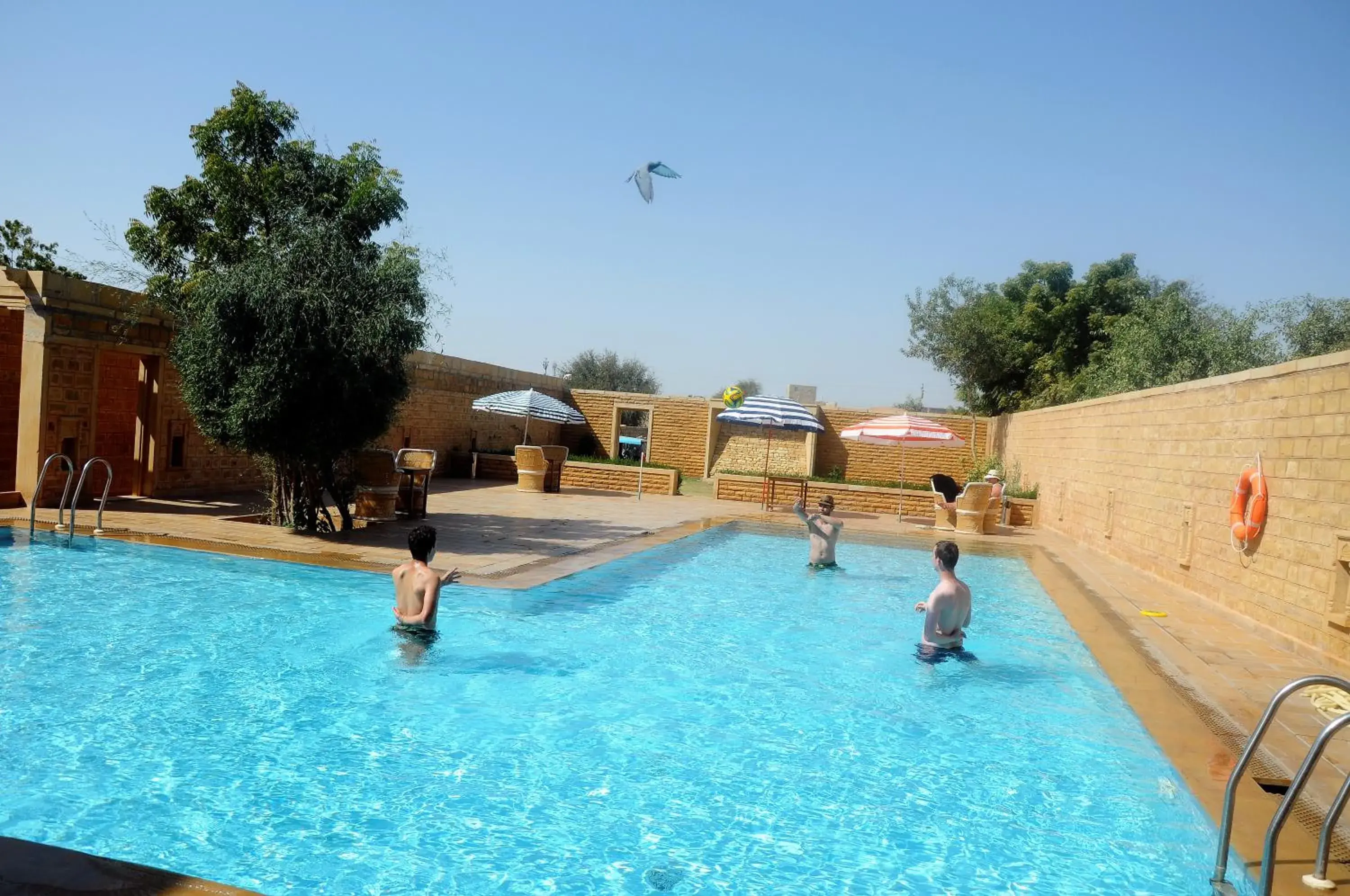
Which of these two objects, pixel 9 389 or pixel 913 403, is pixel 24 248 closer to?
pixel 9 389

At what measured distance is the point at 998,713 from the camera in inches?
259

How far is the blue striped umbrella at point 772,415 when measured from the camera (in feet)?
61.0

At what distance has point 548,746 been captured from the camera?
5551 mm

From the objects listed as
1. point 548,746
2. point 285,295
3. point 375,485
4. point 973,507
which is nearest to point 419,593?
point 548,746

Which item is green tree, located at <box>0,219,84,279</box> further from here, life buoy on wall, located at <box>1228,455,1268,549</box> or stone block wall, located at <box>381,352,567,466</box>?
life buoy on wall, located at <box>1228,455,1268,549</box>

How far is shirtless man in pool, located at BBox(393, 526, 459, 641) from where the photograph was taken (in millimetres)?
6805

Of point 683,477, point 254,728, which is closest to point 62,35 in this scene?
point 254,728

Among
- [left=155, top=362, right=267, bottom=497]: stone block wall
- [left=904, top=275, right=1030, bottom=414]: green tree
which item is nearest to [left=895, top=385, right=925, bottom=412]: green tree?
[left=904, top=275, right=1030, bottom=414]: green tree

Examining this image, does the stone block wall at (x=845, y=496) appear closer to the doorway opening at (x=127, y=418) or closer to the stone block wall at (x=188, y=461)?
the stone block wall at (x=188, y=461)

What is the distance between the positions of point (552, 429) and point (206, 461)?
47.1ft

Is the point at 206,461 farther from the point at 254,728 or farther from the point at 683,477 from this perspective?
the point at 683,477

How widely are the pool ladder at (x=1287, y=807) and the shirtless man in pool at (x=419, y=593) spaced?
492 centimetres

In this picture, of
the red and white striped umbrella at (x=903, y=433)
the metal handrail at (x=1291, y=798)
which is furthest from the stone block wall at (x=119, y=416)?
the metal handrail at (x=1291, y=798)

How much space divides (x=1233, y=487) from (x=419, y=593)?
7938mm
